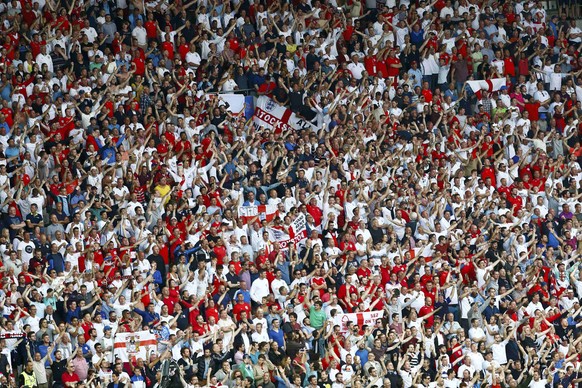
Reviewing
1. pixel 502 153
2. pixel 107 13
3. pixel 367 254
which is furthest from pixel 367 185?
pixel 107 13

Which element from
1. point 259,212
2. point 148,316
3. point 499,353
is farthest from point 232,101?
point 499,353

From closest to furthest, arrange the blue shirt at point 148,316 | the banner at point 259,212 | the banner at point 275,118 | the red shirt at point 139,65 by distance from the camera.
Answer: the blue shirt at point 148,316 < the banner at point 259,212 < the red shirt at point 139,65 < the banner at point 275,118

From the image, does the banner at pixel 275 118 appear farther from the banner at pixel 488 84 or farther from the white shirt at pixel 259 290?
the white shirt at pixel 259 290

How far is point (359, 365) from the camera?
90.9ft

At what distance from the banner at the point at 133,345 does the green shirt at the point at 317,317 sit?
10.9 ft

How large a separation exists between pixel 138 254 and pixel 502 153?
9926 millimetres

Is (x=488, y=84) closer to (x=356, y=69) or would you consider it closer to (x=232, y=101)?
(x=356, y=69)

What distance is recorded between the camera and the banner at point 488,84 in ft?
117

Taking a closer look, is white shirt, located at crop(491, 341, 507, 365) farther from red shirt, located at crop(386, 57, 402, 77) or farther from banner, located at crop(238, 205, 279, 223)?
red shirt, located at crop(386, 57, 402, 77)

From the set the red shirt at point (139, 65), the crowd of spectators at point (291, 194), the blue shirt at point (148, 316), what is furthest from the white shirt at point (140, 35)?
the blue shirt at point (148, 316)

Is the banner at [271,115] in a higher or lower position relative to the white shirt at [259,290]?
higher

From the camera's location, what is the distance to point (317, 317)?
2856 cm

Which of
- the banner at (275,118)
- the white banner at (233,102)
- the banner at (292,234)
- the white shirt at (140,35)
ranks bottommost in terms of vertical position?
the banner at (292,234)

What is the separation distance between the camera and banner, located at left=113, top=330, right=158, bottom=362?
26.6 meters
